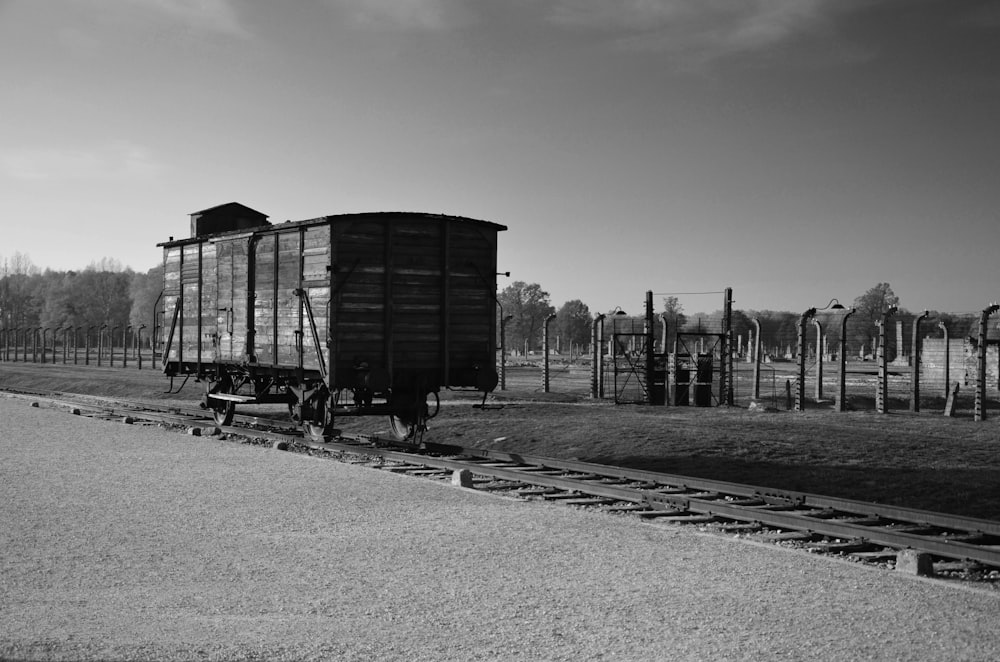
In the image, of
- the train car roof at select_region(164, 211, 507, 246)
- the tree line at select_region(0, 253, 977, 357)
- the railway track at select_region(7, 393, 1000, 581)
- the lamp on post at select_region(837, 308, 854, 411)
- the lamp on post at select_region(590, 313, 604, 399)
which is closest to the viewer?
the railway track at select_region(7, 393, 1000, 581)

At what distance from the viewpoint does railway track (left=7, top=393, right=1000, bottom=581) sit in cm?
838

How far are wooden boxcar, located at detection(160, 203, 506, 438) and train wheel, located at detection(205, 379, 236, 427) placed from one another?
134 centimetres

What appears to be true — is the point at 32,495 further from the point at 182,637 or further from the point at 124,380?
the point at 124,380

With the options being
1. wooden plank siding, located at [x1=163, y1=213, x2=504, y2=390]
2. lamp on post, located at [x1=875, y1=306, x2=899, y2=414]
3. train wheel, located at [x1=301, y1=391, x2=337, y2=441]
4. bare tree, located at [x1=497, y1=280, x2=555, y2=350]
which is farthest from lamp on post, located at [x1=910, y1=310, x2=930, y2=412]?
bare tree, located at [x1=497, y1=280, x2=555, y2=350]

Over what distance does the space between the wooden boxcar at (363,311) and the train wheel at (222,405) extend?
1.34 metres

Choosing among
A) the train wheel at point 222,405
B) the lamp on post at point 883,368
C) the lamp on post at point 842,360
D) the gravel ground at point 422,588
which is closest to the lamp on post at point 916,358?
the lamp on post at point 883,368

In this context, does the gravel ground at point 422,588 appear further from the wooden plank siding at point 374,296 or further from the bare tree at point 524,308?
the bare tree at point 524,308

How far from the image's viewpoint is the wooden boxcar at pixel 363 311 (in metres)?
15.8

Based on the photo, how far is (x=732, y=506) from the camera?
10.1 m

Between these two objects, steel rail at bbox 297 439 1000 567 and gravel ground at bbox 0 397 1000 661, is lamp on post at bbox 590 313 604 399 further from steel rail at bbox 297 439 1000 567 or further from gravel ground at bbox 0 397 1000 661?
gravel ground at bbox 0 397 1000 661

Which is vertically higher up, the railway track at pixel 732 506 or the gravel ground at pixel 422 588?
the railway track at pixel 732 506

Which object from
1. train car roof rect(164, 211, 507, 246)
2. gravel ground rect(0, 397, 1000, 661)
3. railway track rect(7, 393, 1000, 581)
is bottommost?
gravel ground rect(0, 397, 1000, 661)

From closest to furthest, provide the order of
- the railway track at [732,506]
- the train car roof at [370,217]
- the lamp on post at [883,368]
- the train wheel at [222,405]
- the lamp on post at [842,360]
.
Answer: the railway track at [732,506] → the train car roof at [370,217] → the train wheel at [222,405] → the lamp on post at [883,368] → the lamp on post at [842,360]

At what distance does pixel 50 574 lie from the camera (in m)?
7.58
